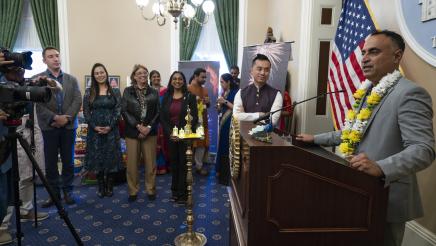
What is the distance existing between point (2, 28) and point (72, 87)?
348cm

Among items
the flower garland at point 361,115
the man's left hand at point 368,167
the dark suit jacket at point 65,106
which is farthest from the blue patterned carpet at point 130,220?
the man's left hand at point 368,167

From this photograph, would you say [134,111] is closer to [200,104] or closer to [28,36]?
[200,104]

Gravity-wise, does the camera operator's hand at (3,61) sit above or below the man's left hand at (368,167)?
above

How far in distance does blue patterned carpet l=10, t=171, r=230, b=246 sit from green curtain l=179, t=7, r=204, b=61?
291 cm

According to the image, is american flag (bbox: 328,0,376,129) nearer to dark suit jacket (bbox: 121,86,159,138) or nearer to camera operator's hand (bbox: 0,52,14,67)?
dark suit jacket (bbox: 121,86,159,138)

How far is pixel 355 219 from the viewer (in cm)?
113

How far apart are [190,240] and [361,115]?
1560 mm

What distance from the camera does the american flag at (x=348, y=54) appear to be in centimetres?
235

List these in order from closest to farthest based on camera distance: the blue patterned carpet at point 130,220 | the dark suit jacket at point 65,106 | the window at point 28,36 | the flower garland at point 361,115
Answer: the flower garland at point 361,115
the blue patterned carpet at point 130,220
the dark suit jacket at point 65,106
the window at point 28,36

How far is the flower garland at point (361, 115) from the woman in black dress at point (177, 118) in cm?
193

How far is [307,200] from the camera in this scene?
1118mm

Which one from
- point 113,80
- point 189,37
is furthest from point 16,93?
point 189,37

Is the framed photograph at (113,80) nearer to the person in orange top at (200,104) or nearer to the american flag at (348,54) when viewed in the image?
the person in orange top at (200,104)

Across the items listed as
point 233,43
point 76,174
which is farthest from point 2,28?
point 233,43
